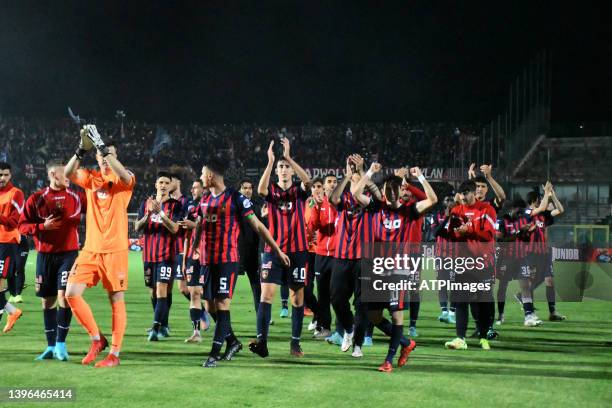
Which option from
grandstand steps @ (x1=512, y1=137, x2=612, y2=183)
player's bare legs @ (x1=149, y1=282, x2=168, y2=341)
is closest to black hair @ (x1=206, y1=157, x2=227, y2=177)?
player's bare legs @ (x1=149, y1=282, x2=168, y2=341)

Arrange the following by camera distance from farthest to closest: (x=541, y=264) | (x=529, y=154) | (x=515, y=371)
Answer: (x=529, y=154), (x=541, y=264), (x=515, y=371)

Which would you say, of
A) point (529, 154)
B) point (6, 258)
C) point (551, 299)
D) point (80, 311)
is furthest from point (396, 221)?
point (529, 154)

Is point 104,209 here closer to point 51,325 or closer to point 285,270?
point 51,325

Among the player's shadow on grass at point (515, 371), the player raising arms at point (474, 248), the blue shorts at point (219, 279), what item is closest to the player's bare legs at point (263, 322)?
the blue shorts at point (219, 279)

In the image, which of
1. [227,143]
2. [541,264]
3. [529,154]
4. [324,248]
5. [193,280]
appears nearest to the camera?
[193,280]

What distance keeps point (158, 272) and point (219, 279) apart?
2.64 m

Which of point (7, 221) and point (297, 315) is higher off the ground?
point (7, 221)

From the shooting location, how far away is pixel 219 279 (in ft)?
27.4

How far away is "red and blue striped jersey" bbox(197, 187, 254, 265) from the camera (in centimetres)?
834

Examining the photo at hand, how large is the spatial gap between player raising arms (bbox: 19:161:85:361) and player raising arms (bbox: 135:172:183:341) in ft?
5.69

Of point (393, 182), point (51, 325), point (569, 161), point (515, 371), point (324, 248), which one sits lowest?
point (515, 371)

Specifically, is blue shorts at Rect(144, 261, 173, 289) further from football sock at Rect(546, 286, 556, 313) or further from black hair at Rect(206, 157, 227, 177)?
football sock at Rect(546, 286, 556, 313)

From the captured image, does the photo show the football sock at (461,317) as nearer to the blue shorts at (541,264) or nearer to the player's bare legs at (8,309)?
the blue shorts at (541,264)

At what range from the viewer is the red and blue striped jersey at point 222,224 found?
8.34 meters
